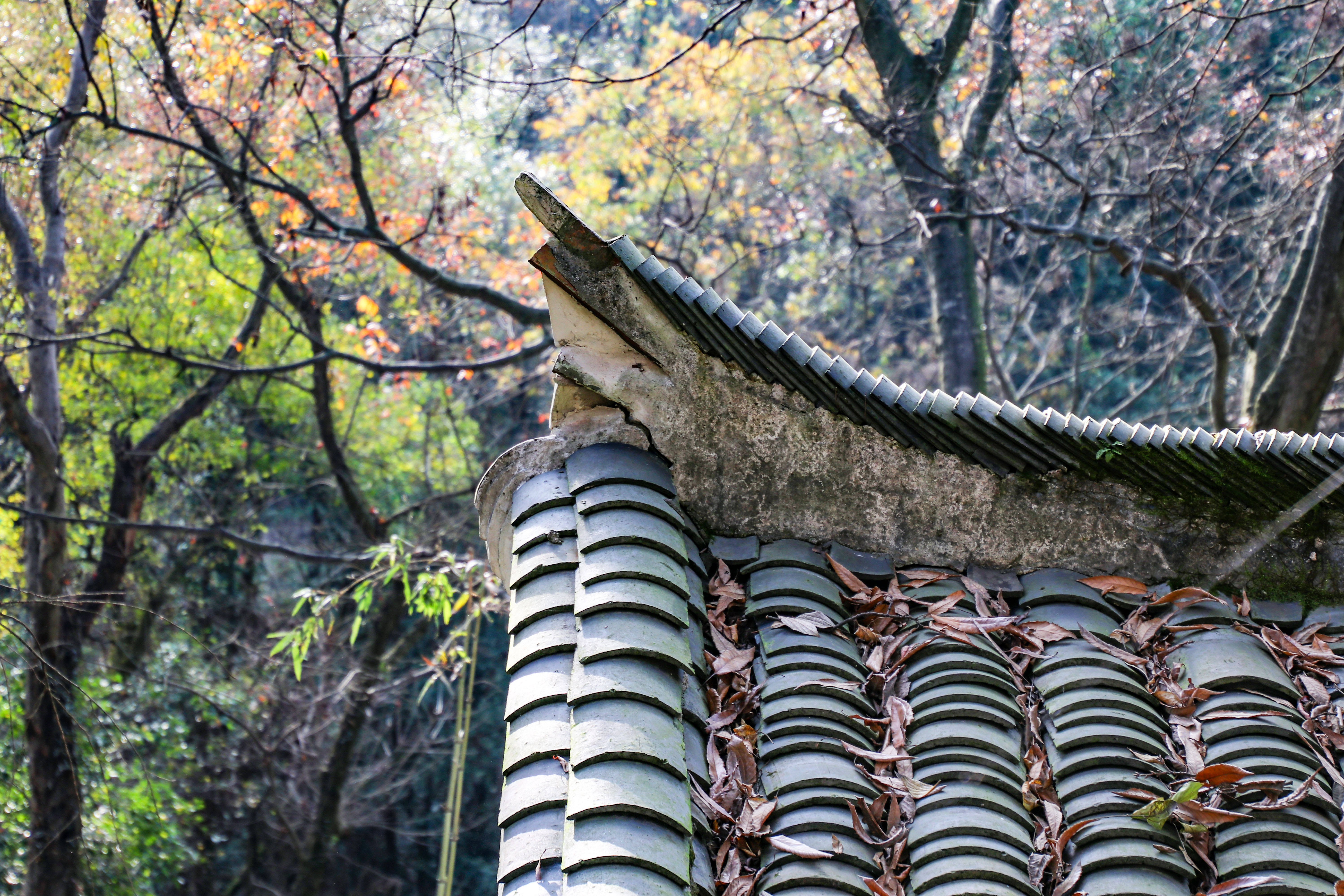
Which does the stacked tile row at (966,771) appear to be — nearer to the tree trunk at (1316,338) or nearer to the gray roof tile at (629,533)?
the gray roof tile at (629,533)

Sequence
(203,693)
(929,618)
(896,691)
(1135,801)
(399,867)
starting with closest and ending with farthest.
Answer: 1. (1135,801)
2. (896,691)
3. (929,618)
4. (203,693)
5. (399,867)

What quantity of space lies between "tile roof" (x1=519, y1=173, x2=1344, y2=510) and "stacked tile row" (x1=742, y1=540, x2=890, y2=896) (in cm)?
56

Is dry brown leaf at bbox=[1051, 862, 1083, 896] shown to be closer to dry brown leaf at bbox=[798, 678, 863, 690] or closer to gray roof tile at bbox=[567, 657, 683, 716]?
dry brown leaf at bbox=[798, 678, 863, 690]

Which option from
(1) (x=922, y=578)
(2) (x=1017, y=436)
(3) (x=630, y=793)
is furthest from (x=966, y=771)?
(2) (x=1017, y=436)

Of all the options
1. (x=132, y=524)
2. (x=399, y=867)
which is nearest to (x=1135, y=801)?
(x=132, y=524)

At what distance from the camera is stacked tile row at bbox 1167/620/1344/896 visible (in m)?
2.60

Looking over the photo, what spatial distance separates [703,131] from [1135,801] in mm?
14645

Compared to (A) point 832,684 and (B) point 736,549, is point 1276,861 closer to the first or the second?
(A) point 832,684

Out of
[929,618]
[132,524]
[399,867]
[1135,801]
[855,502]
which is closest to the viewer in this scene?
[1135,801]

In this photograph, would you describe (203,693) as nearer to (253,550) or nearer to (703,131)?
(253,550)

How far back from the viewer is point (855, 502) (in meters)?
3.72

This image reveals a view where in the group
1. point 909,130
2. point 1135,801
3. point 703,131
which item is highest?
point 703,131

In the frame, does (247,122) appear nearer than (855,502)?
No

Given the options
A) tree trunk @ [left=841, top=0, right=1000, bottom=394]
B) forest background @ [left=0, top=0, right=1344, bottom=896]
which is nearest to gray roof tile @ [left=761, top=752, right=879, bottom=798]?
forest background @ [left=0, top=0, right=1344, bottom=896]
